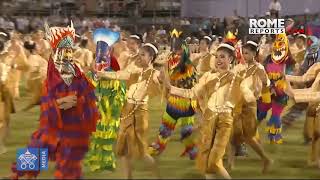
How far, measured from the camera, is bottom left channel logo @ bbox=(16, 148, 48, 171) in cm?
505

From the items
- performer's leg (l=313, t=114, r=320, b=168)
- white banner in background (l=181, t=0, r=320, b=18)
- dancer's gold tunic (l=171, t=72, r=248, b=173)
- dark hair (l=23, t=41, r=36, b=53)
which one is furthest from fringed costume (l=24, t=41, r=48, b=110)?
dancer's gold tunic (l=171, t=72, r=248, b=173)

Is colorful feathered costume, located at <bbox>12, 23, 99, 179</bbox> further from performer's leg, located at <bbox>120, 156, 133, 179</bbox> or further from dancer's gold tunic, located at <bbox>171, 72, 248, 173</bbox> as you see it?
dancer's gold tunic, located at <bbox>171, 72, 248, 173</bbox>

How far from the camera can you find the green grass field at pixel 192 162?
5875 mm

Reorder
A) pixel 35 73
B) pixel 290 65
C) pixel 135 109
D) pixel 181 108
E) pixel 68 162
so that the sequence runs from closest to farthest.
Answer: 1. pixel 68 162
2. pixel 135 109
3. pixel 181 108
4. pixel 290 65
5. pixel 35 73

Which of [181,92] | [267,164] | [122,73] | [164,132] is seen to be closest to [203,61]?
[181,92]

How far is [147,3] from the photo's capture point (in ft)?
79.3

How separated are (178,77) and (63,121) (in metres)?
2.60

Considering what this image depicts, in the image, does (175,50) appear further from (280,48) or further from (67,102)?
(67,102)

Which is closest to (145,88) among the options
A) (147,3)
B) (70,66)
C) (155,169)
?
(155,169)

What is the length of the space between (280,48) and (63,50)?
417 centimetres

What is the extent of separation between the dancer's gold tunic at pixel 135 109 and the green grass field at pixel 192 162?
1.23ft

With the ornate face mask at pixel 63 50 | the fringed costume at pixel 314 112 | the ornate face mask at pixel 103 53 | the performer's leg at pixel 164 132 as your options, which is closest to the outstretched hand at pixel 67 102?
the ornate face mask at pixel 63 50

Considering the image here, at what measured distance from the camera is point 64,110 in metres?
5.02

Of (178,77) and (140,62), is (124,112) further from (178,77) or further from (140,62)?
(178,77)
